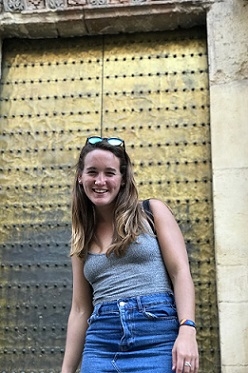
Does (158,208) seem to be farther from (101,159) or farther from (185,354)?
(185,354)

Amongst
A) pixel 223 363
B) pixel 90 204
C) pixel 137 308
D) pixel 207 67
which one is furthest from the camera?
pixel 207 67

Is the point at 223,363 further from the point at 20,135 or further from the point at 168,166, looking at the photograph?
the point at 20,135

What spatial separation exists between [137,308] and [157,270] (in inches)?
5.1

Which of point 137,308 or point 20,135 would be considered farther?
point 20,135

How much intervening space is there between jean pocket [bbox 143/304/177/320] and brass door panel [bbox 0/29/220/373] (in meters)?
1.81

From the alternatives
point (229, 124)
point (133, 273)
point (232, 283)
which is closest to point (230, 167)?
point (229, 124)

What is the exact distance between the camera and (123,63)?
3.84m

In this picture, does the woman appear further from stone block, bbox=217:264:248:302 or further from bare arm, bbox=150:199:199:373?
stone block, bbox=217:264:248:302

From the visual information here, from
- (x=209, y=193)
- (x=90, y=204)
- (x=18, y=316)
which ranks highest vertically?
(x=209, y=193)

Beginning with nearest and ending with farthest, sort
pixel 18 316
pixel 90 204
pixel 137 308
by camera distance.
→ pixel 137 308 < pixel 90 204 < pixel 18 316

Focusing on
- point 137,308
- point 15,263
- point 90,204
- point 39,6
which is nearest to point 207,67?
point 39,6

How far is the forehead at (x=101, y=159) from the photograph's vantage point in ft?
5.46

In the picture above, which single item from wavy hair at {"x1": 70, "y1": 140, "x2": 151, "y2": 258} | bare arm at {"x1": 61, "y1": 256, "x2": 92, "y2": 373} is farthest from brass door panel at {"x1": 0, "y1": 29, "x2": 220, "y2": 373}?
wavy hair at {"x1": 70, "y1": 140, "x2": 151, "y2": 258}

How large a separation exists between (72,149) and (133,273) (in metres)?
2.23
